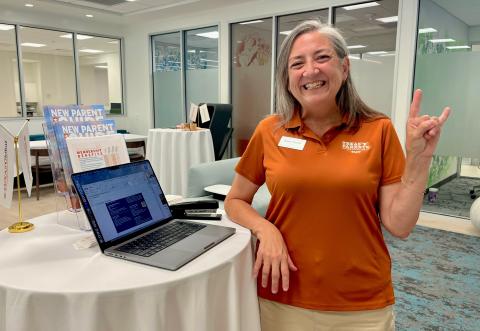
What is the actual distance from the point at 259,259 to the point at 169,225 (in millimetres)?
344

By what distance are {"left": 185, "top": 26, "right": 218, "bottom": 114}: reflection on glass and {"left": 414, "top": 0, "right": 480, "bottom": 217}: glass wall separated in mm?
3332

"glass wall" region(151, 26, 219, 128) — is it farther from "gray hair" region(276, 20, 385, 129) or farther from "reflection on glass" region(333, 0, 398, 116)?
"gray hair" region(276, 20, 385, 129)

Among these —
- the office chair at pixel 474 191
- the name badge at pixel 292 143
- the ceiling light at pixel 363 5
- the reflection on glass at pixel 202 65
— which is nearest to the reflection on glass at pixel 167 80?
the reflection on glass at pixel 202 65

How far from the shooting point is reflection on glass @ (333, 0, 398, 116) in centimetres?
446

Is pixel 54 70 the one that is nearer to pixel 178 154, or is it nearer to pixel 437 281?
pixel 178 154

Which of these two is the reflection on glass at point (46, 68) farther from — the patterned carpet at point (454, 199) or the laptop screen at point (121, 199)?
the patterned carpet at point (454, 199)

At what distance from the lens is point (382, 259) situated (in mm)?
1119

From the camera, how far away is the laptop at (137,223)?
1.05 metres

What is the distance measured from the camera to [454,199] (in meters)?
4.77

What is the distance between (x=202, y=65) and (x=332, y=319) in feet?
19.8

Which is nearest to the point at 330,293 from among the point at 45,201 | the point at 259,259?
the point at 259,259

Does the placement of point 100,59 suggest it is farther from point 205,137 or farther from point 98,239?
point 98,239

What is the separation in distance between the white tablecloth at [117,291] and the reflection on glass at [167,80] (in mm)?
6069

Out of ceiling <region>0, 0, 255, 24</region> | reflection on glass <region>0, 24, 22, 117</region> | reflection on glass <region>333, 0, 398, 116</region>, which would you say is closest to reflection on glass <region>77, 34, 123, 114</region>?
ceiling <region>0, 0, 255, 24</region>
